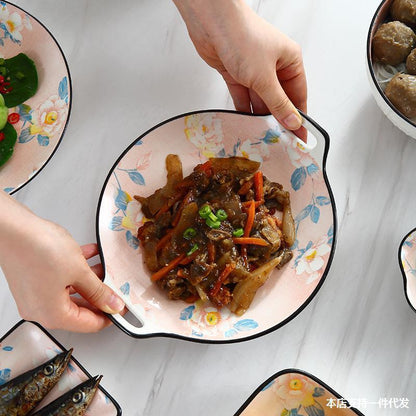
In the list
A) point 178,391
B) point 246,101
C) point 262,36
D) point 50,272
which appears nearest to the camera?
point 50,272

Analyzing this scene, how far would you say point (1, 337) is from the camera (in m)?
2.13

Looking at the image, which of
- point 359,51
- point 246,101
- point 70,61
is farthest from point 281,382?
point 70,61

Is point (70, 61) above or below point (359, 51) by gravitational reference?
above

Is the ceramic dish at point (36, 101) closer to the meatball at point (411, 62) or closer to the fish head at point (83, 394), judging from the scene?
the fish head at point (83, 394)

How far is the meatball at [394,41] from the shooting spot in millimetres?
1996

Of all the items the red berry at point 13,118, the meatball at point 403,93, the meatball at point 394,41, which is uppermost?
the red berry at point 13,118

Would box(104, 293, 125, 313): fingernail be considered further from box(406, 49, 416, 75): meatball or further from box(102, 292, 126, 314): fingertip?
box(406, 49, 416, 75): meatball

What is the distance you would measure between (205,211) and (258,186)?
0.79ft

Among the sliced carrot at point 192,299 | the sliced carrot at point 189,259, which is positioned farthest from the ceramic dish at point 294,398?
the sliced carrot at point 189,259

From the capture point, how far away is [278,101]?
191 centimetres

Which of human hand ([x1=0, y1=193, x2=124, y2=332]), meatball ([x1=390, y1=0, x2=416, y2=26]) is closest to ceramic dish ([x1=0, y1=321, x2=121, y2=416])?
human hand ([x1=0, y1=193, x2=124, y2=332])

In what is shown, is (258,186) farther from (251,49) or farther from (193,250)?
(251,49)

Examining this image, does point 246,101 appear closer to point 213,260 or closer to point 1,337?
point 213,260

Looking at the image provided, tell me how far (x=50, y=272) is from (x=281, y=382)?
863 millimetres
